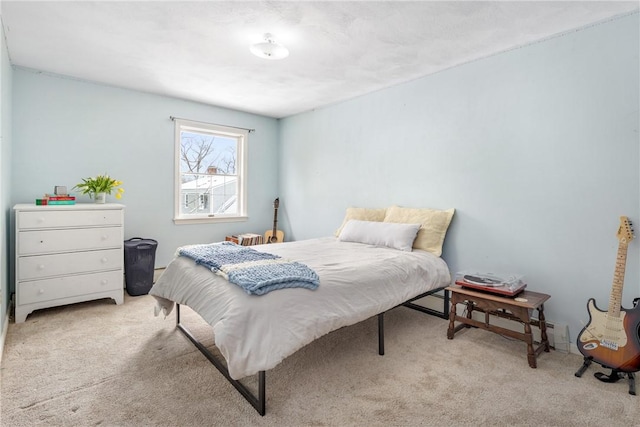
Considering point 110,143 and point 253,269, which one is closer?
point 253,269

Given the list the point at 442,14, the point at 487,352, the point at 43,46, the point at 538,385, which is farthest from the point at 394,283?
the point at 43,46

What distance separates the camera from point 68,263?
300cm

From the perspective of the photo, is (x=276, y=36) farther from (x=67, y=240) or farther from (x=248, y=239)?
(x=248, y=239)

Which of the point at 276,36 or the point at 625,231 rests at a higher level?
the point at 276,36

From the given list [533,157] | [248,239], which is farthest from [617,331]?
[248,239]

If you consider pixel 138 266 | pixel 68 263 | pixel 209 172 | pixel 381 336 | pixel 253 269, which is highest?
pixel 209 172

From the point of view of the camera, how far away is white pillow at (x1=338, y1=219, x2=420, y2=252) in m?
3.05

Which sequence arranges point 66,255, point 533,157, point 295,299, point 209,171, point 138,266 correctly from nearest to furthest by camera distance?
point 295,299, point 533,157, point 66,255, point 138,266, point 209,171

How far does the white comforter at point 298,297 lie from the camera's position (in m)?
1.61

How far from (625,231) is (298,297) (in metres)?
2.15

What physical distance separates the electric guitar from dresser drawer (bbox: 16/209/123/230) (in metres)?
4.00

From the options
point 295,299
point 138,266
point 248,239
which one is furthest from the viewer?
point 248,239

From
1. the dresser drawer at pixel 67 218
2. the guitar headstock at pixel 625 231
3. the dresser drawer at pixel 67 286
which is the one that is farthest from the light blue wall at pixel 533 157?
the dresser drawer at pixel 67 286

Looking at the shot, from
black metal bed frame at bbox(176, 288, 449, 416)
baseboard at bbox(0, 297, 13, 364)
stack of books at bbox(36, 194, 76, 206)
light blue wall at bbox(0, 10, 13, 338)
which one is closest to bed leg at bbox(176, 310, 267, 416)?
black metal bed frame at bbox(176, 288, 449, 416)
